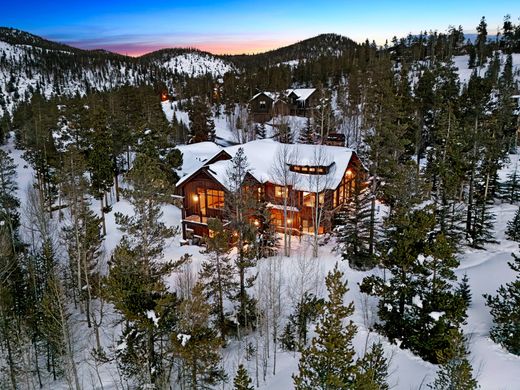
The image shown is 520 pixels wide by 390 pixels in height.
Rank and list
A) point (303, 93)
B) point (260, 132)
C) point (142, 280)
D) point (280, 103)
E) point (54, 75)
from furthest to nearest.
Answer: point (54, 75), point (303, 93), point (280, 103), point (260, 132), point (142, 280)

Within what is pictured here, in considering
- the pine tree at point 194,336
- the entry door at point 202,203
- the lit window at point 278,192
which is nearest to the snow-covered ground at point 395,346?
the entry door at point 202,203

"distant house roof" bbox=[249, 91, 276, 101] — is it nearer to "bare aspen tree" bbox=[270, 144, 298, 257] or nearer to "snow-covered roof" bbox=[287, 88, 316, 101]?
"snow-covered roof" bbox=[287, 88, 316, 101]

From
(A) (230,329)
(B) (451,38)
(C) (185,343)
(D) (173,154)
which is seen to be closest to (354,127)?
(D) (173,154)

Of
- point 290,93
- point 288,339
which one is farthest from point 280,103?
point 288,339

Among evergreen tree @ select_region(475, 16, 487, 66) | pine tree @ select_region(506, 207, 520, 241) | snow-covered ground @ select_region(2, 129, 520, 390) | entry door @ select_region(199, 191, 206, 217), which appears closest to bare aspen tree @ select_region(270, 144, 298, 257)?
snow-covered ground @ select_region(2, 129, 520, 390)

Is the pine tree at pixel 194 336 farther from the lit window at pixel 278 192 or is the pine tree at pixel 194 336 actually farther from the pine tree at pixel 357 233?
the lit window at pixel 278 192

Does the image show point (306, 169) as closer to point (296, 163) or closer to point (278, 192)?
point (296, 163)
